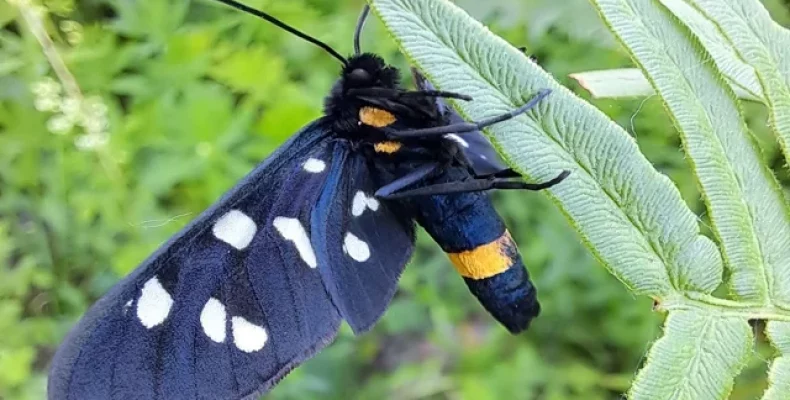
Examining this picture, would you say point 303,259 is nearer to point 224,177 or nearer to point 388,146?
point 388,146

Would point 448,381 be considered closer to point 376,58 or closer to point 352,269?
point 352,269

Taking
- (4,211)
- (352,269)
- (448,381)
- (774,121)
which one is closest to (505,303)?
(352,269)

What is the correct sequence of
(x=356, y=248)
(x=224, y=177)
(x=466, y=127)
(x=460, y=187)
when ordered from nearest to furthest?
(x=466, y=127) → (x=460, y=187) → (x=356, y=248) → (x=224, y=177)

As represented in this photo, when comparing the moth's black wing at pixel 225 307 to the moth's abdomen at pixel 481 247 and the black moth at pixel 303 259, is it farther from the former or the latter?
the moth's abdomen at pixel 481 247

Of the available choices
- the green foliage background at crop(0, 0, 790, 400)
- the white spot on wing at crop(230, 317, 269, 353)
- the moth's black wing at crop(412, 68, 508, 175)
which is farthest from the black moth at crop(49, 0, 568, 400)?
the green foliage background at crop(0, 0, 790, 400)

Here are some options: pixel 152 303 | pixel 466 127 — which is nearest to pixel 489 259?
pixel 466 127

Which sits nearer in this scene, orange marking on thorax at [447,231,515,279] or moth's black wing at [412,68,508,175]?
orange marking on thorax at [447,231,515,279]

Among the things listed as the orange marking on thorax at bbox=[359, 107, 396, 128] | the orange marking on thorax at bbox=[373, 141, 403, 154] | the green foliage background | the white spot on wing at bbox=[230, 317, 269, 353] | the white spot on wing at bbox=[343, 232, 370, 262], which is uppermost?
the orange marking on thorax at bbox=[359, 107, 396, 128]

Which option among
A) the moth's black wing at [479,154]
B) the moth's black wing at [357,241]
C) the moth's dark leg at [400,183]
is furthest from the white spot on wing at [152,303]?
the moth's black wing at [479,154]

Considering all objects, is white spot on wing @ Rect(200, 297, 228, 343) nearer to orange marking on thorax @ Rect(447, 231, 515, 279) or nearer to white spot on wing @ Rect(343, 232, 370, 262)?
white spot on wing @ Rect(343, 232, 370, 262)
